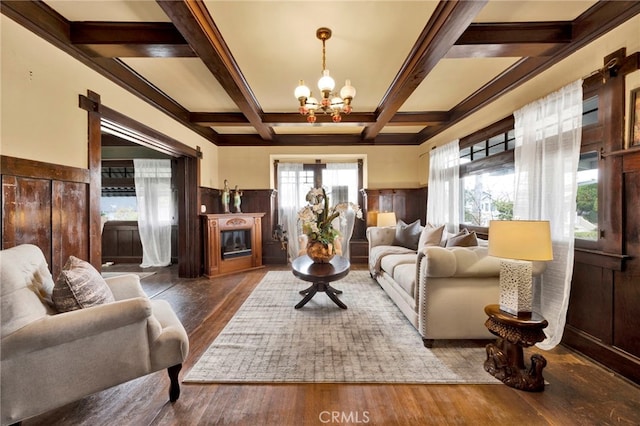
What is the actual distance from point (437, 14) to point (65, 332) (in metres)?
3.13

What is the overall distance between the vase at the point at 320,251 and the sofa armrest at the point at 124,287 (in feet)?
5.82

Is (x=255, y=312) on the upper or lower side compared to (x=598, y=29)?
lower

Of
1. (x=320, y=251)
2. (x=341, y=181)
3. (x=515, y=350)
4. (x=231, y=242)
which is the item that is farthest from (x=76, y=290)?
(x=341, y=181)

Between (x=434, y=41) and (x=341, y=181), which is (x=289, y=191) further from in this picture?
(x=434, y=41)

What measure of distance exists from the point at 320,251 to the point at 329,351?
123 centimetres

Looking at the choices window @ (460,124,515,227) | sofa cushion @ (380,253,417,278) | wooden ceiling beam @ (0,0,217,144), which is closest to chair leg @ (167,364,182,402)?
sofa cushion @ (380,253,417,278)

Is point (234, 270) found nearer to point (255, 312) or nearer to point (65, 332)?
point (255, 312)

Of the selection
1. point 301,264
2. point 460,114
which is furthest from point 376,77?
point 301,264


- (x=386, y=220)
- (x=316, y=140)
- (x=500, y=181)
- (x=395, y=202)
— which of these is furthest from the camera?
(x=395, y=202)

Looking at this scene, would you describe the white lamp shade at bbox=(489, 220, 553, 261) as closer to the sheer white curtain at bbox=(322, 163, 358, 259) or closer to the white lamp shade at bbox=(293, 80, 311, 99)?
the white lamp shade at bbox=(293, 80, 311, 99)

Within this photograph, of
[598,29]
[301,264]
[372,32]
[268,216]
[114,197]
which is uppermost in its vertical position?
[372,32]

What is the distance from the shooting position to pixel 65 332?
4.30ft

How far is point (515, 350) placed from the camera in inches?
72.3

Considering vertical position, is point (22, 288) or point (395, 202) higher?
point (395, 202)
